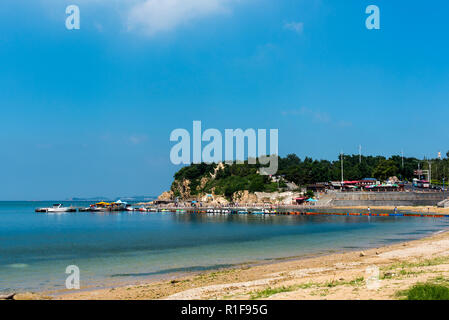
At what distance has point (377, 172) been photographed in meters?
156

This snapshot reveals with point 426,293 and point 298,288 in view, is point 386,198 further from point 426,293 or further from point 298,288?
point 426,293

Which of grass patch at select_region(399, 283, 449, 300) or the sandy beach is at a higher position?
grass patch at select_region(399, 283, 449, 300)

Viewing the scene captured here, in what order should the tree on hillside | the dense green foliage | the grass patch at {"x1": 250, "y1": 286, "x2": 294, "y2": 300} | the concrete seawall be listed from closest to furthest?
the grass patch at {"x1": 250, "y1": 286, "x2": 294, "y2": 300} → the concrete seawall → the tree on hillside → the dense green foliage

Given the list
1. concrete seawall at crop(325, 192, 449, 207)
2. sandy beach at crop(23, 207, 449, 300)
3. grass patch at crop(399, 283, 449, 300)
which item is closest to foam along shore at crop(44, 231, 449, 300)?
sandy beach at crop(23, 207, 449, 300)

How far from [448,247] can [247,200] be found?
136 metres

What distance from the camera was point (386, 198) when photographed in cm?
11150

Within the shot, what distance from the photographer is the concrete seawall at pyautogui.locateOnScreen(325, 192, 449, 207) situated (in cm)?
10162

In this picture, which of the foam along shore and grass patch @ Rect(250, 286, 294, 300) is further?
grass patch @ Rect(250, 286, 294, 300)

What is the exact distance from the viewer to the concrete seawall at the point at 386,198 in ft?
333

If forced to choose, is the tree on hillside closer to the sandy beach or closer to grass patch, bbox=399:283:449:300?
the sandy beach

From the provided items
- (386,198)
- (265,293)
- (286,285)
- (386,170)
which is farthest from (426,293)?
(386,170)

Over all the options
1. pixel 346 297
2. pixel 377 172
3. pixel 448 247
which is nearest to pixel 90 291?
pixel 346 297
